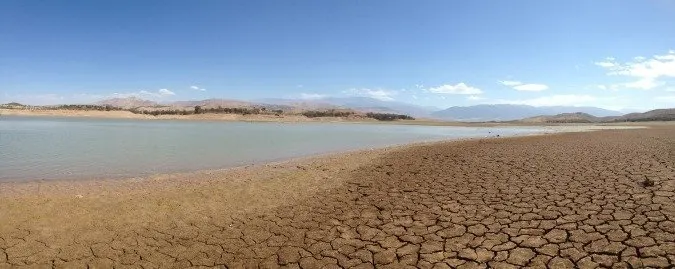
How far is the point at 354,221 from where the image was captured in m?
7.38

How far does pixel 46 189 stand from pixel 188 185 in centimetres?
352

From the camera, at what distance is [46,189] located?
10.2 meters

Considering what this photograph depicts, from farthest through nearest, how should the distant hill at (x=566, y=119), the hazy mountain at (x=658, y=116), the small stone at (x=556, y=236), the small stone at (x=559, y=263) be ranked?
the distant hill at (x=566, y=119), the hazy mountain at (x=658, y=116), the small stone at (x=556, y=236), the small stone at (x=559, y=263)

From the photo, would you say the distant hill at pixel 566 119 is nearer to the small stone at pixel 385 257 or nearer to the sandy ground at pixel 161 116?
the sandy ground at pixel 161 116

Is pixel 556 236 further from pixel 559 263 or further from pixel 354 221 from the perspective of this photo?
pixel 354 221

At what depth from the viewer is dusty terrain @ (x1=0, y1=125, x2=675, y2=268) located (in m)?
5.62

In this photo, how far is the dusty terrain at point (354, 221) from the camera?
5.62 meters

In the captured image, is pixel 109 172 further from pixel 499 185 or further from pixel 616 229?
pixel 616 229

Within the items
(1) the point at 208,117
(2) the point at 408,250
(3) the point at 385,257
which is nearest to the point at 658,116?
(1) the point at 208,117

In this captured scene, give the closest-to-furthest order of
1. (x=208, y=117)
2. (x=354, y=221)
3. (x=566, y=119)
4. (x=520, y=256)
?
(x=520, y=256) → (x=354, y=221) → (x=208, y=117) → (x=566, y=119)

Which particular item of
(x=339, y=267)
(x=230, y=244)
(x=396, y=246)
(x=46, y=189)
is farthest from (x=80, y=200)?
(x=396, y=246)

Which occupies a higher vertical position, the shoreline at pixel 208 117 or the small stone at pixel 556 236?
the shoreline at pixel 208 117

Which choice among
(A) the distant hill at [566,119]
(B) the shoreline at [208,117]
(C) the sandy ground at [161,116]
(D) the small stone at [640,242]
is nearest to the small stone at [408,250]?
(D) the small stone at [640,242]

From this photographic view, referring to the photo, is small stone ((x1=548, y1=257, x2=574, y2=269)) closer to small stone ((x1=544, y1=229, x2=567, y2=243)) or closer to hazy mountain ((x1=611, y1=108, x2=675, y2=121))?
small stone ((x1=544, y1=229, x2=567, y2=243))
